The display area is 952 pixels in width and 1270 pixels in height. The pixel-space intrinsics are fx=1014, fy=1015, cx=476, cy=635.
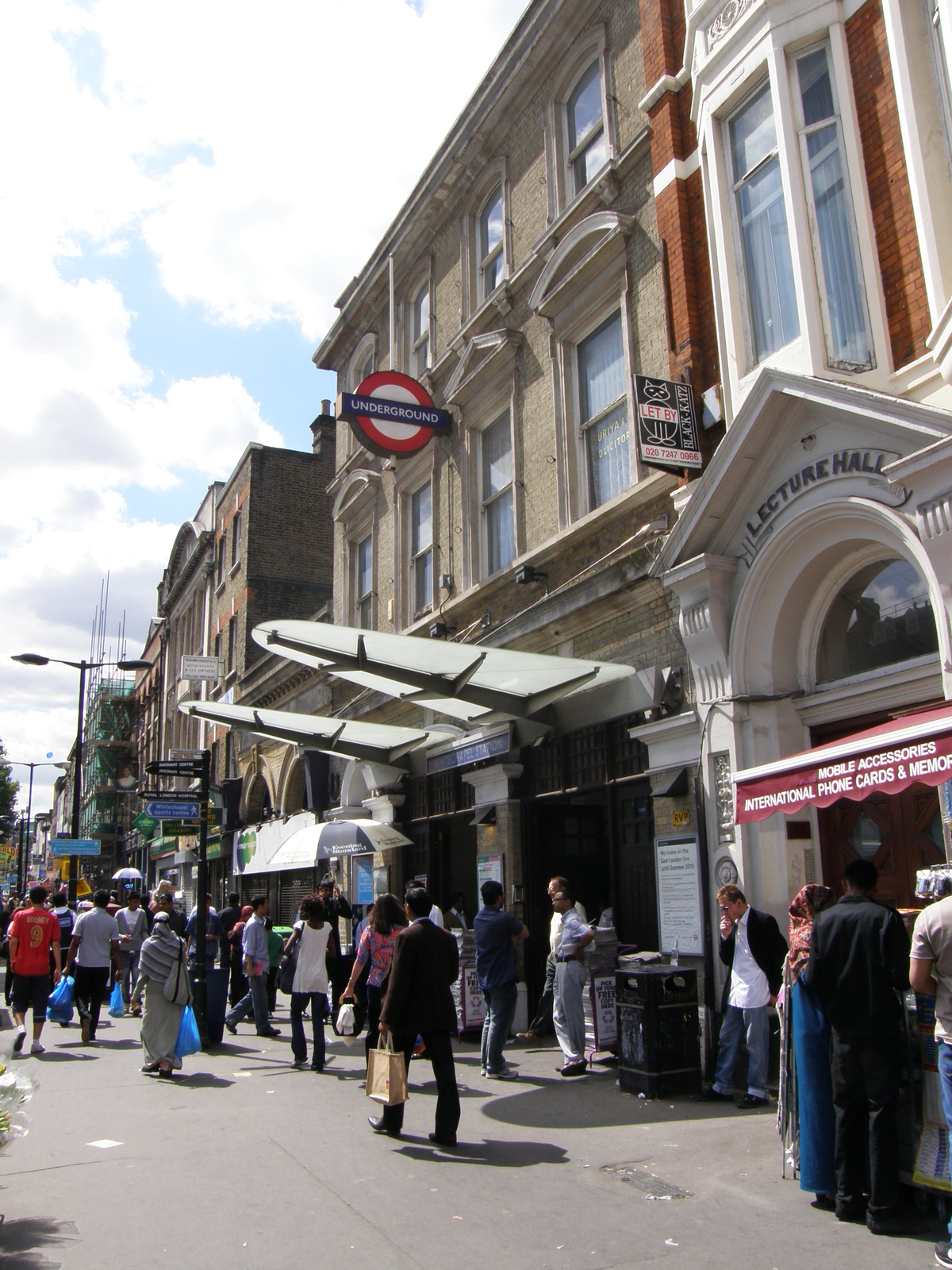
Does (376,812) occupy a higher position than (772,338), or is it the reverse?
(772,338)

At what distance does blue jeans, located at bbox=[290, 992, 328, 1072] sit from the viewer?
32.0 feet

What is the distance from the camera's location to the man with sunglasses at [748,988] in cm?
756

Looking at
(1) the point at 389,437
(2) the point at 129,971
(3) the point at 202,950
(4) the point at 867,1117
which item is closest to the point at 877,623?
(4) the point at 867,1117

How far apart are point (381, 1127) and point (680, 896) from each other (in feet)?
12.2

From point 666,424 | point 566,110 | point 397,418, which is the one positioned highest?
point 566,110

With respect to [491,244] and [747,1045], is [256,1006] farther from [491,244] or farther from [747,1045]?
[491,244]

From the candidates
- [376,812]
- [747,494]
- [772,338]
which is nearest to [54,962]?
[376,812]

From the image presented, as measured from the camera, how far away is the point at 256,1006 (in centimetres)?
1257

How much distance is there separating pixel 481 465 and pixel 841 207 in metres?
7.46

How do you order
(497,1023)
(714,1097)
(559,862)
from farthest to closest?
(559,862) < (497,1023) < (714,1097)

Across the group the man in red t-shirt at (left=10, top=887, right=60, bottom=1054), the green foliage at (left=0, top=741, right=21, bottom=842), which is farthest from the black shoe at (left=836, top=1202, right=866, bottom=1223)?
the green foliage at (left=0, top=741, right=21, bottom=842)

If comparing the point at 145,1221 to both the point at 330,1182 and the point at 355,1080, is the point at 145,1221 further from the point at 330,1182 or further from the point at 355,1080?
the point at 355,1080

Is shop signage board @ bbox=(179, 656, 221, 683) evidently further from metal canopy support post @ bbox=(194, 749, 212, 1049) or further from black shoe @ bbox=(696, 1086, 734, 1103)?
black shoe @ bbox=(696, 1086, 734, 1103)

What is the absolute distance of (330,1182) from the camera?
5.82 meters
